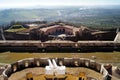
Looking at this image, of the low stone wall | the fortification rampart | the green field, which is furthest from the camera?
the fortification rampart

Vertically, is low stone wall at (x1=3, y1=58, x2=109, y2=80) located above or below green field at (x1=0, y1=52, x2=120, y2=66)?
above

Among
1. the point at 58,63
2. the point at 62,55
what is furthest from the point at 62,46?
the point at 58,63

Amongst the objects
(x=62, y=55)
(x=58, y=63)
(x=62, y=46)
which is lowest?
(x=62, y=55)

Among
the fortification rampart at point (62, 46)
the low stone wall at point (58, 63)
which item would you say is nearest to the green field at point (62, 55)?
the fortification rampart at point (62, 46)

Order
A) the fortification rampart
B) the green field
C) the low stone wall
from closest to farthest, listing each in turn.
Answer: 1. the low stone wall
2. the green field
3. the fortification rampart

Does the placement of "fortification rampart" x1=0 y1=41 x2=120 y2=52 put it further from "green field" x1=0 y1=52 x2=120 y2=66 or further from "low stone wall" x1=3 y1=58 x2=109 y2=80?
"low stone wall" x1=3 y1=58 x2=109 y2=80

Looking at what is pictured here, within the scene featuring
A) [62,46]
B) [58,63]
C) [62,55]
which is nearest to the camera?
[58,63]

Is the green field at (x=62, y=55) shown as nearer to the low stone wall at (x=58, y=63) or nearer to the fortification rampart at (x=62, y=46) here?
the fortification rampart at (x=62, y=46)

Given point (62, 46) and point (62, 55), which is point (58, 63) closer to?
point (62, 55)

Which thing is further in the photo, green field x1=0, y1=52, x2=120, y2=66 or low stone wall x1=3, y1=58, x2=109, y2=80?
green field x1=0, y1=52, x2=120, y2=66

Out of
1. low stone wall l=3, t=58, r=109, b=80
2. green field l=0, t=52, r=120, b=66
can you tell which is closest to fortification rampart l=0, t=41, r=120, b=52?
green field l=0, t=52, r=120, b=66

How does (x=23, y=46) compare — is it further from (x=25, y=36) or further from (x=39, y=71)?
(x=39, y=71)

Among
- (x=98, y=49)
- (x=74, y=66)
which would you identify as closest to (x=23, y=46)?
(x=98, y=49)
